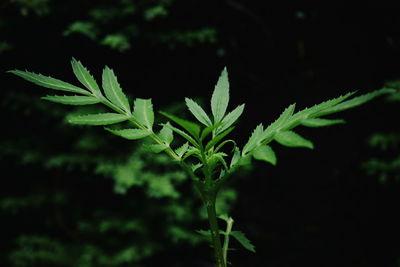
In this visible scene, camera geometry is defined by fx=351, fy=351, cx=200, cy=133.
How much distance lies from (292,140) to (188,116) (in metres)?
2.66

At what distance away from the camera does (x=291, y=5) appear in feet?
13.5

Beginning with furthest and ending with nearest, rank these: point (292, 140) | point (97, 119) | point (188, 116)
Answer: point (188, 116) < point (97, 119) < point (292, 140)

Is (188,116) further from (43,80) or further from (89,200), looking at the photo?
(43,80)

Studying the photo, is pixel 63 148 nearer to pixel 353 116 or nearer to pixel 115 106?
pixel 115 106

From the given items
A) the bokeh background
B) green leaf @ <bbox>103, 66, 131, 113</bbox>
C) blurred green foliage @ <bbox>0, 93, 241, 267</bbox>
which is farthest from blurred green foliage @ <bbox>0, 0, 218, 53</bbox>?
green leaf @ <bbox>103, 66, 131, 113</bbox>

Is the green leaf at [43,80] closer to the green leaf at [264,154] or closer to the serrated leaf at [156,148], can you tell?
the serrated leaf at [156,148]

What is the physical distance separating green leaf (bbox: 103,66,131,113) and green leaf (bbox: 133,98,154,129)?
1 centimetres

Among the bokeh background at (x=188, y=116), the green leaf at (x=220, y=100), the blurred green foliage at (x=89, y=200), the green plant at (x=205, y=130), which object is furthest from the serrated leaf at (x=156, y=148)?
the blurred green foliage at (x=89, y=200)

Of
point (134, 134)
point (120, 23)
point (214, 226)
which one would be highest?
point (120, 23)

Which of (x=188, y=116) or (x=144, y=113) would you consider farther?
(x=188, y=116)

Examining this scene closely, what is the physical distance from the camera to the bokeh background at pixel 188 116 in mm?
2777

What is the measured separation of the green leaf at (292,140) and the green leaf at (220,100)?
5.9 inches

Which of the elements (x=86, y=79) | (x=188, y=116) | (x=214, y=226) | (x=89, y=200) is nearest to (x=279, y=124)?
(x=214, y=226)

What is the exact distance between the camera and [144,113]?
519 millimetres
